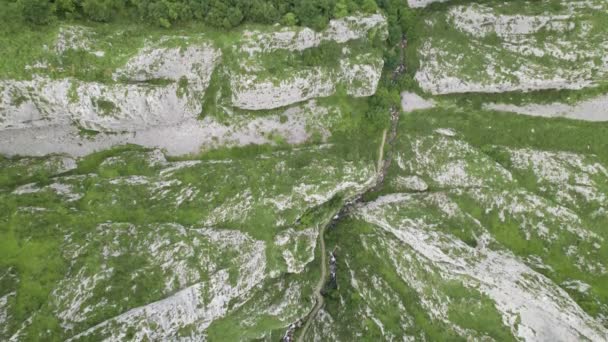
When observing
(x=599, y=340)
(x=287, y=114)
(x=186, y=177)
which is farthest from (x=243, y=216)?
(x=599, y=340)

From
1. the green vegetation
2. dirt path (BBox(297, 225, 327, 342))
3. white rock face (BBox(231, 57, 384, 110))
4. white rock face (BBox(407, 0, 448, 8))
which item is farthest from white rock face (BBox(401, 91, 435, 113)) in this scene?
dirt path (BBox(297, 225, 327, 342))

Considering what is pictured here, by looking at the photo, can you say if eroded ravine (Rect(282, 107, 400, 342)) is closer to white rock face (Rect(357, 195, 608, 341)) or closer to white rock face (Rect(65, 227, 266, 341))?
white rock face (Rect(357, 195, 608, 341))

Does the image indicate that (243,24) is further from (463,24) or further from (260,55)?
(463,24)

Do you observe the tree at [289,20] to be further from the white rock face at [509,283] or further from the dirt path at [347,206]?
the white rock face at [509,283]

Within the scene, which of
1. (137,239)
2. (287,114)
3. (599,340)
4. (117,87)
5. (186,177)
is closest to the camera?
(599,340)

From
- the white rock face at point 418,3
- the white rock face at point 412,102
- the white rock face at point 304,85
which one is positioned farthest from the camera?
the white rock face at point 418,3

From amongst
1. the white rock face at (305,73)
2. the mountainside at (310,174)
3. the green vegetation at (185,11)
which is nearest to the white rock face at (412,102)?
the mountainside at (310,174)

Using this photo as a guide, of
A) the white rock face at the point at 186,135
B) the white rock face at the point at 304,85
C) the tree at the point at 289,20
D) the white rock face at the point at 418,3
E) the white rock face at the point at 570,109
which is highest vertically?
the white rock face at the point at 418,3

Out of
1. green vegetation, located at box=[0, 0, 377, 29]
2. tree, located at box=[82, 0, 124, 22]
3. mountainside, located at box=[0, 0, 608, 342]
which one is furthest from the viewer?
tree, located at box=[82, 0, 124, 22]
